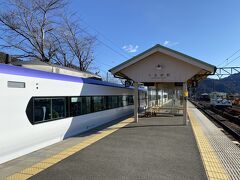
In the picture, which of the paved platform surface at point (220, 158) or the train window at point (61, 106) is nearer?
the paved platform surface at point (220, 158)

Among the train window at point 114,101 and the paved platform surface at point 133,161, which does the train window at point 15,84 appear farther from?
the train window at point 114,101

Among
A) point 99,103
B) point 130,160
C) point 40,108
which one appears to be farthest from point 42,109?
point 99,103

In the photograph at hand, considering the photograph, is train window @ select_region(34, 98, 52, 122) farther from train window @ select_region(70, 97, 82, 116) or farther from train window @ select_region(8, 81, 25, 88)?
train window @ select_region(70, 97, 82, 116)

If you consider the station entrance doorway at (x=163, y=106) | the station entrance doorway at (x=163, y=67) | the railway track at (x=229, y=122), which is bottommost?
the railway track at (x=229, y=122)

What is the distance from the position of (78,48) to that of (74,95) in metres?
24.3

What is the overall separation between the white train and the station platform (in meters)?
0.40

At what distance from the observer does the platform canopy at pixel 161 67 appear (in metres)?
14.6

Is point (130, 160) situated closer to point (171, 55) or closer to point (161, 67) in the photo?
point (171, 55)

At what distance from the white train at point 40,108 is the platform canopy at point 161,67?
2.52m

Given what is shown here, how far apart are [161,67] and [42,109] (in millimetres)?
8020

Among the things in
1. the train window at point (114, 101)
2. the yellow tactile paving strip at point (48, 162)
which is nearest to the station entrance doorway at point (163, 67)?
the train window at point (114, 101)

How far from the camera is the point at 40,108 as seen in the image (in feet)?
28.7

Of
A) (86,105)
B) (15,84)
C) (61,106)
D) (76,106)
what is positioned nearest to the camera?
(15,84)

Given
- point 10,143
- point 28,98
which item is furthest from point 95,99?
point 10,143
